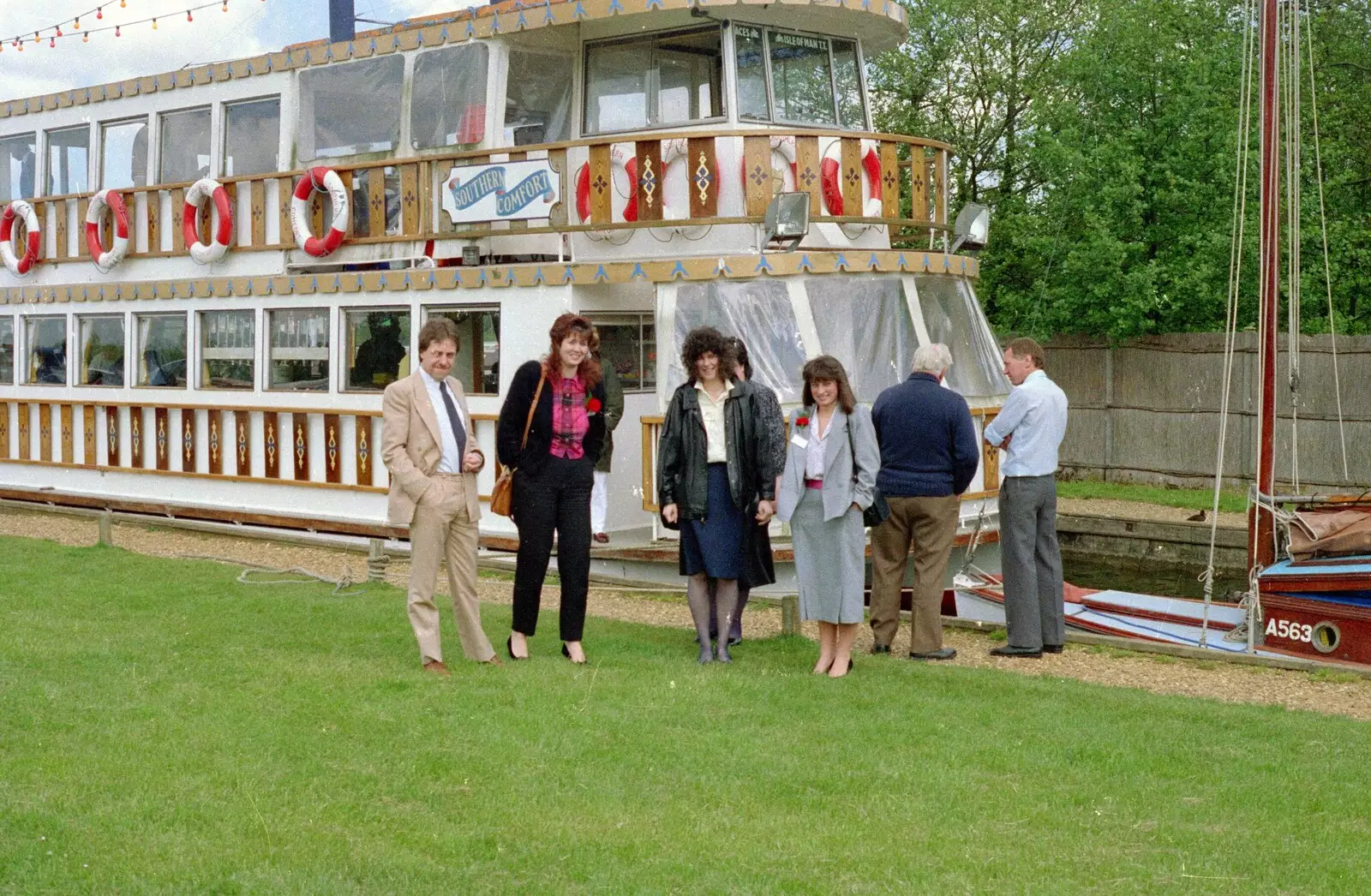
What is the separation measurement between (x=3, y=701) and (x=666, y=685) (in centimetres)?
301

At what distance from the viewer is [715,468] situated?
9.20 meters

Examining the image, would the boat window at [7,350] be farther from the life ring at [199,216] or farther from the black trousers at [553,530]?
the black trousers at [553,530]

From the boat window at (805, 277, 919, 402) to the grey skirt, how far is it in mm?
4113

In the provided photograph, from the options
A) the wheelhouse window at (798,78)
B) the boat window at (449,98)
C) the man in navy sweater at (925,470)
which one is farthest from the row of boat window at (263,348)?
the man in navy sweater at (925,470)

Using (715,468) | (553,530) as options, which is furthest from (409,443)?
(715,468)

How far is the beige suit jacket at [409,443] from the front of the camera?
27.7ft

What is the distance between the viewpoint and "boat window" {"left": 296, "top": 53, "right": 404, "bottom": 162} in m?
15.2

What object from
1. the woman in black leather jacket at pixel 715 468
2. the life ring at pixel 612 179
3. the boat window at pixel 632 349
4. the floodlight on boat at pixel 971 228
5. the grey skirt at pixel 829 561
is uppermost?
the life ring at pixel 612 179

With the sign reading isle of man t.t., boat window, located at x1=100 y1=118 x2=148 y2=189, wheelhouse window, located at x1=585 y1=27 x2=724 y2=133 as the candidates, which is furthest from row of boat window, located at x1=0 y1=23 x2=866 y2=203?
boat window, located at x1=100 y1=118 x2=148 y2=189

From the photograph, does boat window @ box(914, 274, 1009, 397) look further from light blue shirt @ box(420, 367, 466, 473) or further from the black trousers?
light blue shirt @ box(420, 367, 466, 473)

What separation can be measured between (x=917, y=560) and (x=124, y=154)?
436 inches

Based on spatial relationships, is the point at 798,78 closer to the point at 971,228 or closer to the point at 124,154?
the point at 971,228

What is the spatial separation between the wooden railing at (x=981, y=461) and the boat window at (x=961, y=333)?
0.25 metres

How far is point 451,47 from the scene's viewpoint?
1459cm
